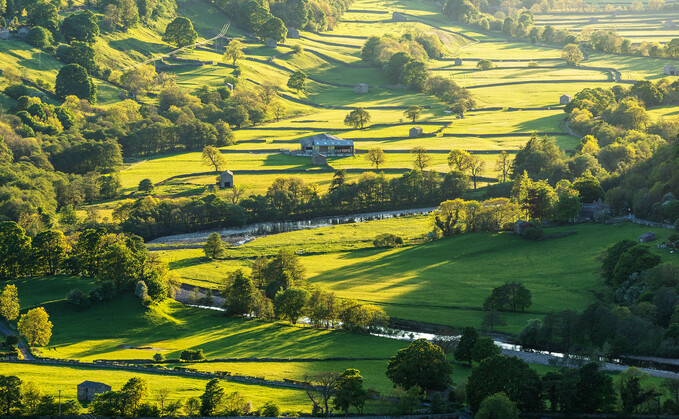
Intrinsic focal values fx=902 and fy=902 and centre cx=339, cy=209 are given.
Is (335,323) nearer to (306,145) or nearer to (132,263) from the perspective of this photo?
(132,263)

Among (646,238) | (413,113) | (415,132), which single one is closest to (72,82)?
(415,132)

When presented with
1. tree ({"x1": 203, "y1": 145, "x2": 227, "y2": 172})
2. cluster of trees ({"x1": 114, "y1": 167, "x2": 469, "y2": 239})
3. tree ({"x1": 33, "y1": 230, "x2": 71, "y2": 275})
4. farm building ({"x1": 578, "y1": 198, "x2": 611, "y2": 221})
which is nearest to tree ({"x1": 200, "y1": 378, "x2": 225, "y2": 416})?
tree ({"x1": 33, "y1": 230, "x2": 71, "y2": 275})

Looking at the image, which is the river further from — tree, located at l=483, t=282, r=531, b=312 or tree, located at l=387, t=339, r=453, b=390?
tree, located at l=387, t=339, r=453, b=390

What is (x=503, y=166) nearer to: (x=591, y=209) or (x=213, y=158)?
(x=591, y=209)

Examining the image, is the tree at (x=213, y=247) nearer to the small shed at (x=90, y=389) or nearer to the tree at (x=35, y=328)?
the tree at (x=35, y=328)

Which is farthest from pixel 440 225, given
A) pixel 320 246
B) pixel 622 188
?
pixel 622 188
